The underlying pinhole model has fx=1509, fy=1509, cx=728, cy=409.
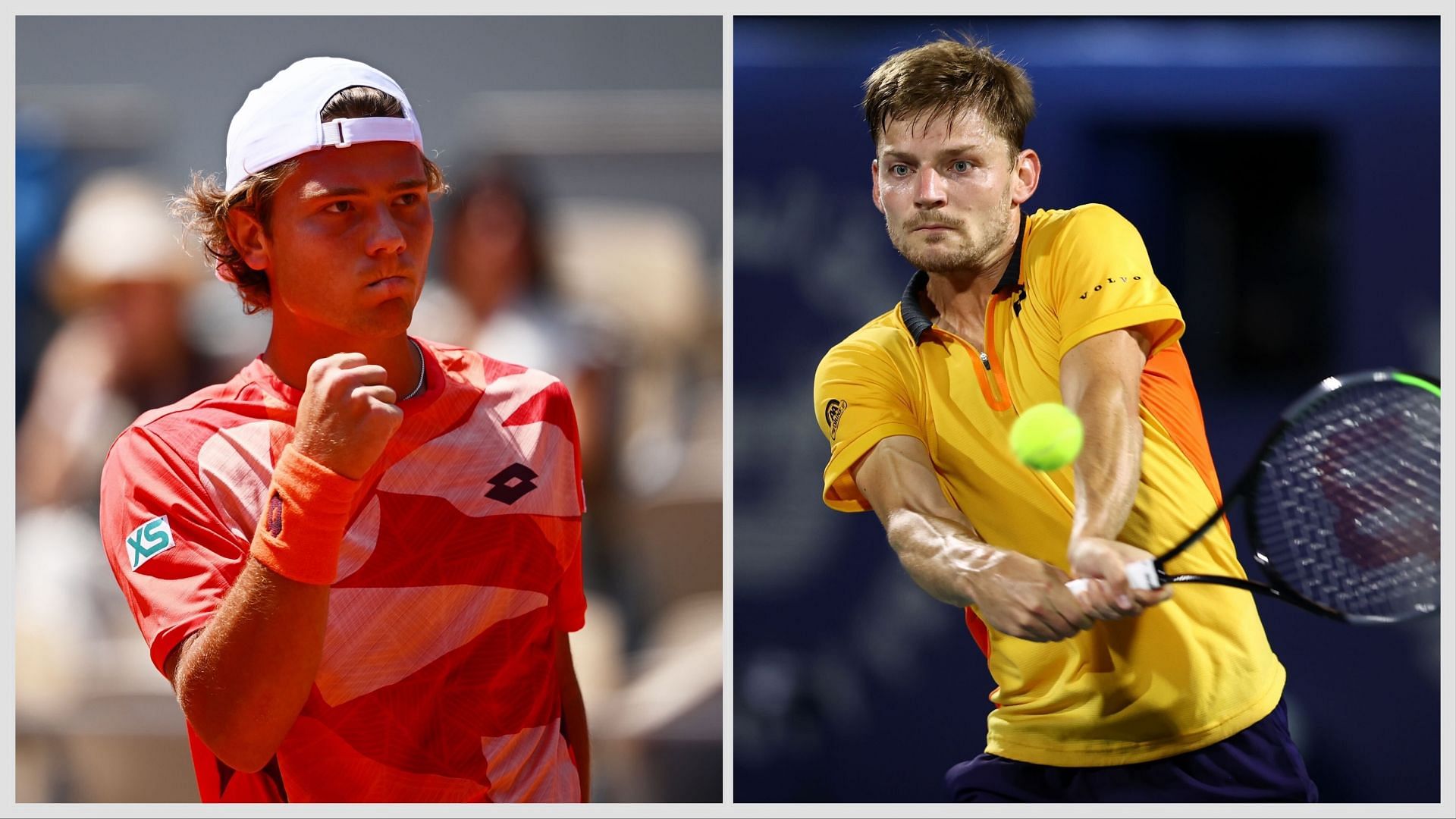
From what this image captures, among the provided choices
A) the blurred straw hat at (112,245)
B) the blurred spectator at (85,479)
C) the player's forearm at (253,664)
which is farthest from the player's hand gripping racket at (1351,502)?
the blurred straw hat at (112,245)

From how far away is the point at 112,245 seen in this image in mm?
3336

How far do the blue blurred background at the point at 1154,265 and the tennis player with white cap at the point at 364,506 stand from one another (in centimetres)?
85

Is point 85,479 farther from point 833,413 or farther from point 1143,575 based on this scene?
point 1143,575

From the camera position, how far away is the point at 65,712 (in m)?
3.18

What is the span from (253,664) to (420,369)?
0.52 metres

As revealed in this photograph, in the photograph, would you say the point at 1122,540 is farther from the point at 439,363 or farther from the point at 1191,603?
the point at 439,363

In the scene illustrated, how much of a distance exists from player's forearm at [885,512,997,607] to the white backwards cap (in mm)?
949

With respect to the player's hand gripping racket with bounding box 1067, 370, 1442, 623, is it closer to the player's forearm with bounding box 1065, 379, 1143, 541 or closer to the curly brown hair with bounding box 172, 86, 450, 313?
the player's forearm with bounding box 1065, 379, 1143, 541

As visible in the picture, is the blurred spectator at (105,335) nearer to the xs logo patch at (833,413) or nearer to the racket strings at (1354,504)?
the xs logo patch at (833,413)

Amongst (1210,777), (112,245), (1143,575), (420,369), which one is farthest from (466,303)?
(1210,777)

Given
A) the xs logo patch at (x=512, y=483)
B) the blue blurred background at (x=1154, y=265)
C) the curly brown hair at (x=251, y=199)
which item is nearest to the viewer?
the curly brown hair at (x=251, y=199)

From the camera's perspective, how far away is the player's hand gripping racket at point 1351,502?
226 centimetres

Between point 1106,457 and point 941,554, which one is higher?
point 1106,457

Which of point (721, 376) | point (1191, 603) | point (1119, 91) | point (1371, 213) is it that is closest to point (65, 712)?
point (721, 376)
